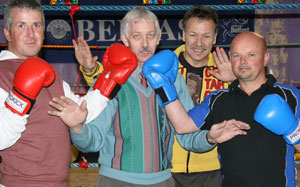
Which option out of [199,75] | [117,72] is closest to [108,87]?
[117,72]

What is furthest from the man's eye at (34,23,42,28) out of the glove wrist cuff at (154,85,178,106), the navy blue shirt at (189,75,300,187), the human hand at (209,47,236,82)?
the human hand at (209,47,236,82)

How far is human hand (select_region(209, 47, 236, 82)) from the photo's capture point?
1.96 m

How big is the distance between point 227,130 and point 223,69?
474 mm

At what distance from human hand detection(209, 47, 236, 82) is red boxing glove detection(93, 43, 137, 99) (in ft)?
1.89

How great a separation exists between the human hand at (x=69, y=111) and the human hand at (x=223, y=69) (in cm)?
84

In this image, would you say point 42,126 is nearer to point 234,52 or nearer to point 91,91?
point 91,91

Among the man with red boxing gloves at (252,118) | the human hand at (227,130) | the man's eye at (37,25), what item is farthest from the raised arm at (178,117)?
the man's eye at (37,25)

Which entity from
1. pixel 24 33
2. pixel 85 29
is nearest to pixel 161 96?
pixel 24 33

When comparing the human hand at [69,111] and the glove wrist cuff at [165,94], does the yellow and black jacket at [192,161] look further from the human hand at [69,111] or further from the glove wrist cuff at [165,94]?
the human hand at [69,111]

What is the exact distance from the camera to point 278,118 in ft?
4.97

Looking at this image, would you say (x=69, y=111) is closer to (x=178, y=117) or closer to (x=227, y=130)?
(x=178, y=117)

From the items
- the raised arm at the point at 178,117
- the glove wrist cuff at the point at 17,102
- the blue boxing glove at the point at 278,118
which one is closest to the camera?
the glove wrist cuff at the point at 17,102

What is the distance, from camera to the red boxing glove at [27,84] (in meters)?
1.35

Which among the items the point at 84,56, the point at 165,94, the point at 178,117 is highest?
the point at 84,56
